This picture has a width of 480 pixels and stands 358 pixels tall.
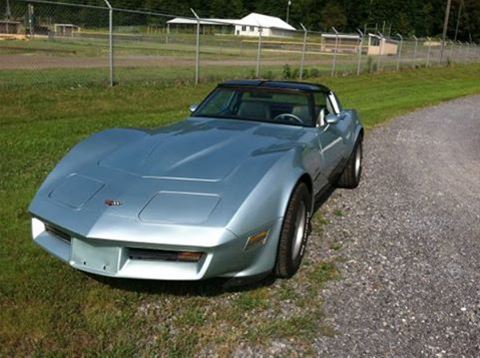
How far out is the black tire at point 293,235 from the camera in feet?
11.8

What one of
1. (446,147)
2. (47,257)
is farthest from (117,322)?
(446,147)

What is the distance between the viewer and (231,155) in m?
3.88

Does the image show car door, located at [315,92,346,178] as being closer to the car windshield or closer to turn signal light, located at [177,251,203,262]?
the car windshield

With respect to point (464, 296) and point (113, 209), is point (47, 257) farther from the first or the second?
point (464, 296)

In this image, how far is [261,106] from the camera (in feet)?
17.1

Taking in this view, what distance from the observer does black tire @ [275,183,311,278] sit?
11.8 ft

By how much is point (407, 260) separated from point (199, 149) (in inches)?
74.1

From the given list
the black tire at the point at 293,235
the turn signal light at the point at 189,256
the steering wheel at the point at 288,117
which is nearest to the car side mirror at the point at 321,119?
the steering wheel at the point at 288,117

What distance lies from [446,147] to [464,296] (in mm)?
6552

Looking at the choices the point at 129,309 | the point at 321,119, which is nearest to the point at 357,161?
the point at 321,119

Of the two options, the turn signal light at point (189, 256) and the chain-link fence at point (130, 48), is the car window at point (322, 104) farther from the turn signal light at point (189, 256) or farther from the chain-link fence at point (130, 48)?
the chain-link fence at point (130, 48)

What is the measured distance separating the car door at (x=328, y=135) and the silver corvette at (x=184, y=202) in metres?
0.11

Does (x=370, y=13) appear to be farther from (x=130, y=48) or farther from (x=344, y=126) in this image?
(x=344, y=126)

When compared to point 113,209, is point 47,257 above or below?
below
